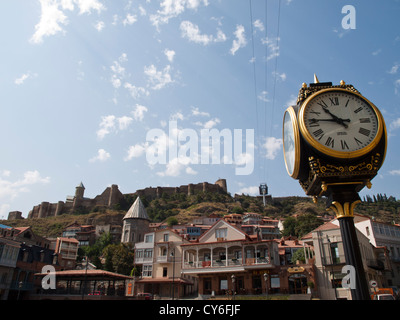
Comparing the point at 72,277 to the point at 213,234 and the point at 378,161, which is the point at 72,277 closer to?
the point at 213,234

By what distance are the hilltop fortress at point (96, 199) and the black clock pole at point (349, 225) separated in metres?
129

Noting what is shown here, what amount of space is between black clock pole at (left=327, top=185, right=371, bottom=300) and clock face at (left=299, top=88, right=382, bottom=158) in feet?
3.27

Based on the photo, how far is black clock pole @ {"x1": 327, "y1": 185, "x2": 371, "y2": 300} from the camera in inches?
266

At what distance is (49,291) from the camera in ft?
120

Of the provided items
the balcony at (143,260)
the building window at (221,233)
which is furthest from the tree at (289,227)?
the building window at (221,233)

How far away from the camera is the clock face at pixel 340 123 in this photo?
735 centimetres

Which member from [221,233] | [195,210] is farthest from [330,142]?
[195,210]

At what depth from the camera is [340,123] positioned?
7723 millimetres

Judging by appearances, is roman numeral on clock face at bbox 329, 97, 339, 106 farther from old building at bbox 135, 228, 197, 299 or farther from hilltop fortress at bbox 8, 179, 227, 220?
hilltop fortress at bbox 8, 179, 227, 220

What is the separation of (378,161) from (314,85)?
263 centimetres

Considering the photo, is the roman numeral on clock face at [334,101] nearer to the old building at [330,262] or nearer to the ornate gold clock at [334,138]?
the ornate gold clock at [334,138]

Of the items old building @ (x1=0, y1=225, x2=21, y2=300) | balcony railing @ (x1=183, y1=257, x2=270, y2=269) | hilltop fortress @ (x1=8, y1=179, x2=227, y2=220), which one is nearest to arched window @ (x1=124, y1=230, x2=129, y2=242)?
old building @ (x1=0, y1=225, x2=21, y2=300)

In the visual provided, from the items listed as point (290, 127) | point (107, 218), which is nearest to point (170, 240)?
point (290, 127)

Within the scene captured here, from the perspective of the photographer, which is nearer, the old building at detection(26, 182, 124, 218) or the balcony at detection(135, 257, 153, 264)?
the balcony at detection(135, 257, 153, 264)
